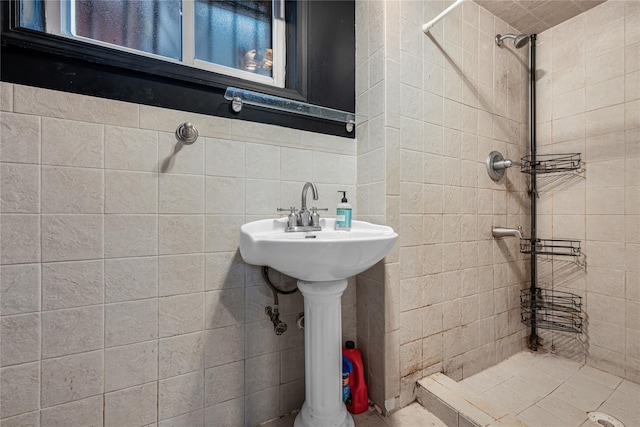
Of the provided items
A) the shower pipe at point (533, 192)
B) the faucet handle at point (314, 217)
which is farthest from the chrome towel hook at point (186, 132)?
the shower pipe at point (533, 192)

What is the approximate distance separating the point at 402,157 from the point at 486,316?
40.8 inches

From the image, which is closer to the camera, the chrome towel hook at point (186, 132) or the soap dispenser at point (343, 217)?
the chrome towel hook at point (186, 132)

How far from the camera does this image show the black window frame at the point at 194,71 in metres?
0.82

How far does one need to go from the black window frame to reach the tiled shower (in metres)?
0.05

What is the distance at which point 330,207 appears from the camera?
1272mm

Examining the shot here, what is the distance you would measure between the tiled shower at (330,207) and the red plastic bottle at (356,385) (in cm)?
6

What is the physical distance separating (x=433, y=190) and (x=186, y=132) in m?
1.11

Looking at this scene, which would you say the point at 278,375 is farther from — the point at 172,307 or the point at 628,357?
the point at 628,357

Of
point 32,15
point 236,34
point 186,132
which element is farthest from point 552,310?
point 32,15

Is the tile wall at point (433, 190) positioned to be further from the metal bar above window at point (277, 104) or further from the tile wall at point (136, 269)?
the tile wall at point (136, 269)

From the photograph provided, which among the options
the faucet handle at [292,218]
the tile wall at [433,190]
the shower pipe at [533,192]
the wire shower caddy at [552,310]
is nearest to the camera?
the faucet handle at [292,218]

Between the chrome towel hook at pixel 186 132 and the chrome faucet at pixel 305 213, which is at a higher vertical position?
the chrome towel hook at pixel 186 132

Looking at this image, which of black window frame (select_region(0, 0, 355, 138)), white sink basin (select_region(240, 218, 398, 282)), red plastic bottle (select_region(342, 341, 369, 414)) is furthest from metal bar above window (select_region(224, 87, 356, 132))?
red plastic bottle (select_region(342, 341, 369, 414))

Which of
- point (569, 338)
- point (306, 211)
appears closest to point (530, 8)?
point (306, 211)
